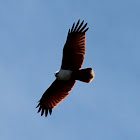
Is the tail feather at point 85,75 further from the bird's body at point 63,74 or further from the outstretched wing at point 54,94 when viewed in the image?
the outstretched wing at point 54,94

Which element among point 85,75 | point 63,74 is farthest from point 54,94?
point 85,75

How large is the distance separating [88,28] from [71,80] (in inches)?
71.9

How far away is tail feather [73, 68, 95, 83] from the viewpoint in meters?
16.7

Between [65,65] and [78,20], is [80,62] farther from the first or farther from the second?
[78,20]

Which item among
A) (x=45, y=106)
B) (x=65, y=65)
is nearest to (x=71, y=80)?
(x=65, y=65)

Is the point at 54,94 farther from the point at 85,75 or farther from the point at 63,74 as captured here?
the point at 85,75

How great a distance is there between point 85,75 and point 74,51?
0.92 metres

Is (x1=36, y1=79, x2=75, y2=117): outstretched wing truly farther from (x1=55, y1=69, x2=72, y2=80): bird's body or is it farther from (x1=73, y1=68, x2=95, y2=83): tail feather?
(x1=73, y1=68, x2=95, y2=83): tail feather

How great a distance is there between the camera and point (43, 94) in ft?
60.1

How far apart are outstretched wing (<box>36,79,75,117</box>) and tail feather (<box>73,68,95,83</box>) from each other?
62cm

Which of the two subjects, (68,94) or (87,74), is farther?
(68,94)

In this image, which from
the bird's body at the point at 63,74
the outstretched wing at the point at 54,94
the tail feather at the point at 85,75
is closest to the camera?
the tail feather at the point at 85,75

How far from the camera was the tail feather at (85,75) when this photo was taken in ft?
54.8

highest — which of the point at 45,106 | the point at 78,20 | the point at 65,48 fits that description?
the point at 78,20
